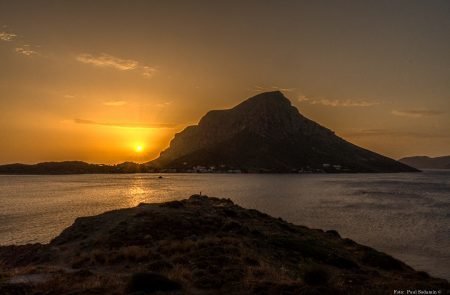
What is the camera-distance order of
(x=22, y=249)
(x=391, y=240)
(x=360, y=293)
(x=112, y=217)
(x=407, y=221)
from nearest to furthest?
(x=360, y=293) < (x=22, y=249) < (x=112, y=217) < (x=391, y=240) < (x=407, y=221)

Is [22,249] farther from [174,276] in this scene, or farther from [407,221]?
[407,221]

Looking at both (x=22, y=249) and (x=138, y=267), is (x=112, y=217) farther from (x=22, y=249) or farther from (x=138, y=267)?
(x=138, y=267)

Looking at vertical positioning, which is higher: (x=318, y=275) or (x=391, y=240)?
(x=318, y=275)

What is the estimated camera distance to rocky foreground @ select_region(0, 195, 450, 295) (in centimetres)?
2166

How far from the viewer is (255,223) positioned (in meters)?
56.0

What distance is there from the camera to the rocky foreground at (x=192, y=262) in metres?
21.7

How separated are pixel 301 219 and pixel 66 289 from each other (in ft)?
221

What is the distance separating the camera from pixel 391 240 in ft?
196

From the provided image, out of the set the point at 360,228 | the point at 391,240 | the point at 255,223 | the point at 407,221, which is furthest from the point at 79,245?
the point at 407,221

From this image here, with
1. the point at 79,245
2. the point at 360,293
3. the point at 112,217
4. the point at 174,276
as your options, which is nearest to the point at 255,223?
the point at 112,217

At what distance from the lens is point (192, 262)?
29.4m

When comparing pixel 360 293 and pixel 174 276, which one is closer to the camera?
pixel 360 293

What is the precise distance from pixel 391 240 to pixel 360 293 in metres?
43.8

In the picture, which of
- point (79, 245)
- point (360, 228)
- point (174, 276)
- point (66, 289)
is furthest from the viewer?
point (360, 228)
